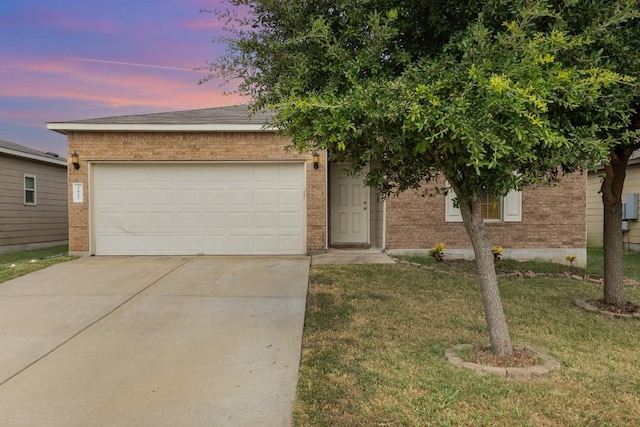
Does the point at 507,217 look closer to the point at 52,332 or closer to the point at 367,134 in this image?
the point at 367,134

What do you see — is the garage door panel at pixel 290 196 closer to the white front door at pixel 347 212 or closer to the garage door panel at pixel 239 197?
the garage door panel at pixel 239 197

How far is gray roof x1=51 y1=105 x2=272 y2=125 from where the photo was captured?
10.3 m

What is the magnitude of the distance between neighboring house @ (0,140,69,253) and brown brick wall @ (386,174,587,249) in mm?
10918

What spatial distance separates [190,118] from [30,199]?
711 centimetres

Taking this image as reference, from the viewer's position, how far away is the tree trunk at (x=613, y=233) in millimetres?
6098

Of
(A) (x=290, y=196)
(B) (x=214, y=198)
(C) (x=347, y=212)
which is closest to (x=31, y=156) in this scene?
(B) (x=214, y=198)

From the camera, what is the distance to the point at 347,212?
38.1ft

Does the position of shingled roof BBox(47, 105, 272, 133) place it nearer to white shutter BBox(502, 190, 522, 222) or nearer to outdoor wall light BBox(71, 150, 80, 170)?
outdoor wall light BBox(71, 150, 80, 170)

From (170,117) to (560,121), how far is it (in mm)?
9529

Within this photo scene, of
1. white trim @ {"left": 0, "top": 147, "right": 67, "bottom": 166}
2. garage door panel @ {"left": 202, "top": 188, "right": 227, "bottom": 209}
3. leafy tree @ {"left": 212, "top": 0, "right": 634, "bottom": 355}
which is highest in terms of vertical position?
white trim @ {"left": 0, "top": 147, "right": 67, "bottom": 166}

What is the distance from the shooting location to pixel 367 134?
3324mm

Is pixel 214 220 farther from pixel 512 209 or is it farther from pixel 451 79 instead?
pixel 451 79

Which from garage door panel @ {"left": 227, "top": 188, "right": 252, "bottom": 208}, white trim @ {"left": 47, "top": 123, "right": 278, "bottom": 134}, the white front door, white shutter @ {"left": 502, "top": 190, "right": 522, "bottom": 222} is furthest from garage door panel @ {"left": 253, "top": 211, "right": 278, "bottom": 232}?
white shutter @ {"left": 502, "top": 190, "right": 522, "bottom": 222}

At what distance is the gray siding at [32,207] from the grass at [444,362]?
35.2ft
